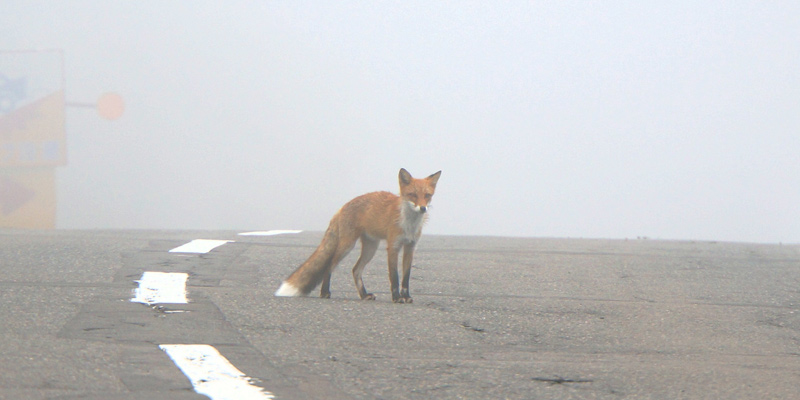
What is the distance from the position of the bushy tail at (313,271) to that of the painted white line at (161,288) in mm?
901

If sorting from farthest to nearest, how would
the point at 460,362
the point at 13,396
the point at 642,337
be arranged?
the point at 642,337
the point at 460,362
the point at 13,396

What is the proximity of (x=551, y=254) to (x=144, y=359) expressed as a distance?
8.78 metres

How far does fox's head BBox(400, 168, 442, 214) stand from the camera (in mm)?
7434

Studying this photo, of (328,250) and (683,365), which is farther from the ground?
(328,250)

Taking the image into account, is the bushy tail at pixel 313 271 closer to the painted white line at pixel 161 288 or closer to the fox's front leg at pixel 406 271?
the fox's front leg at pixel 406 271

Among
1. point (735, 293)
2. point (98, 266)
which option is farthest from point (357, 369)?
point (735, 293)

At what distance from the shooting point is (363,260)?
7977mm

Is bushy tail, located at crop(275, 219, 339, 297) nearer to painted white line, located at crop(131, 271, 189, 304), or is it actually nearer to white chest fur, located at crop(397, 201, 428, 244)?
white chest fur, located at crop(397, 201, 428, 244)

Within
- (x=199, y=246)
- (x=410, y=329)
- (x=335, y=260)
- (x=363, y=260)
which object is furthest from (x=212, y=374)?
(x=199, y=246)

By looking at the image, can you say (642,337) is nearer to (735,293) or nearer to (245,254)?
(735,293)

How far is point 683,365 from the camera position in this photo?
5.41 meters

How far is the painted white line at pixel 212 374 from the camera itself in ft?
13.3

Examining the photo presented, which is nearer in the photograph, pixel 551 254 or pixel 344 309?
pixel 344 309

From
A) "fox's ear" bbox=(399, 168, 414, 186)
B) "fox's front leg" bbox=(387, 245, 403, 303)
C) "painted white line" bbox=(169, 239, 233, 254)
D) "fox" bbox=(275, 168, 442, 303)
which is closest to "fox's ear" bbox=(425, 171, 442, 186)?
"fox" bbox=(275, 168, 442, 303)
